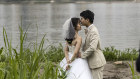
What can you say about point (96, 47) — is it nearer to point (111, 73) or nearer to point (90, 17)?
point (90, 17)

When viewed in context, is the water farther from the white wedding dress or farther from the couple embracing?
the white wedding dress

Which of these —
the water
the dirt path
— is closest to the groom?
the water

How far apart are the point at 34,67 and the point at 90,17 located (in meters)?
1.17

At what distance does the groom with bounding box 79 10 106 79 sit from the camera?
17.2 feet

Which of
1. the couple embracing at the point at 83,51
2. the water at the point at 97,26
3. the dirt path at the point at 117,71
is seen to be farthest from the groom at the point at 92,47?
the dirt path at the point at 117,71

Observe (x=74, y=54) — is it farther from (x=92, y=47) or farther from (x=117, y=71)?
(x=117, y=71)

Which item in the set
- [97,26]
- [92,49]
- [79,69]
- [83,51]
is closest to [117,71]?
[83,51]

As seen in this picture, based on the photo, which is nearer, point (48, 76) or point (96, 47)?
point (48, 76)

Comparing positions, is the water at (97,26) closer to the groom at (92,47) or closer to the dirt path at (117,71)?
the groom at (92,47)

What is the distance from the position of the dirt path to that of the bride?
70.8 inches

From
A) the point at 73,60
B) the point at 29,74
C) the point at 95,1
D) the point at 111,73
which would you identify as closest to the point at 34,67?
the point at 29,74

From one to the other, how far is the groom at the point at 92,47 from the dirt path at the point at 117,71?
1740 mm

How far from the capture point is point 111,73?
745cm

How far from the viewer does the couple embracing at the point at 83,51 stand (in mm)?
5250
